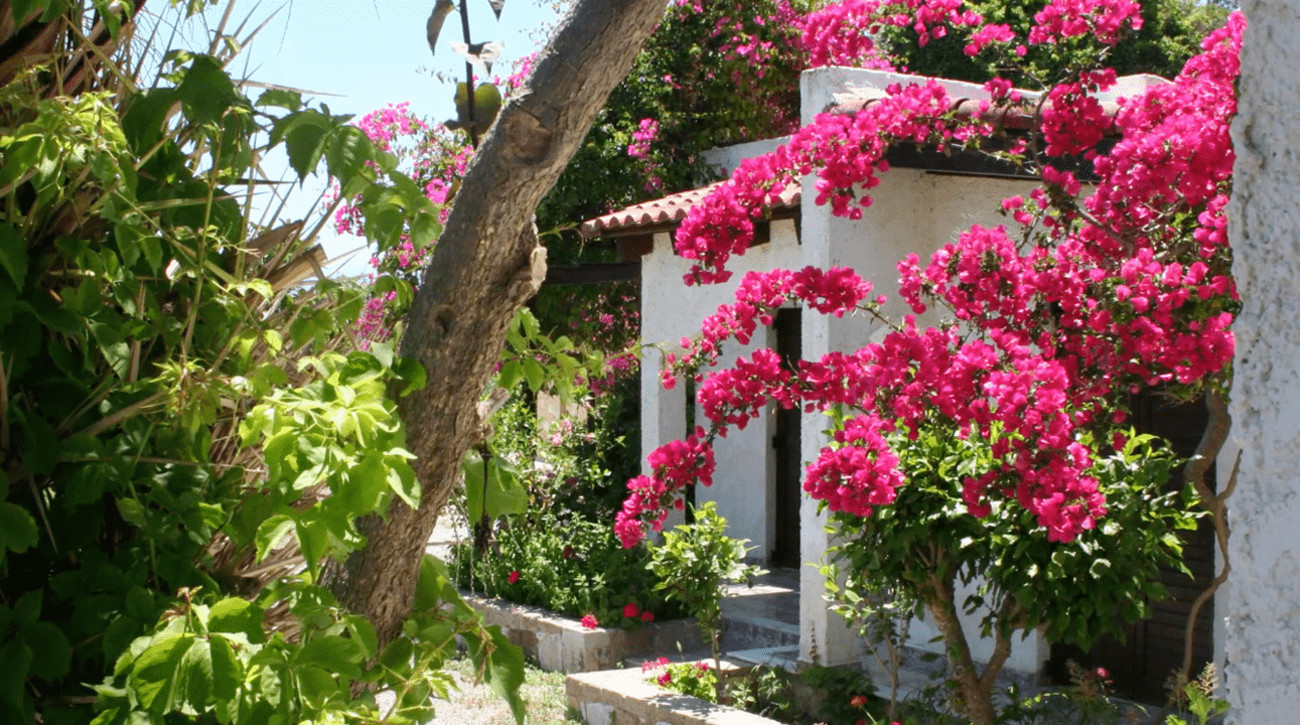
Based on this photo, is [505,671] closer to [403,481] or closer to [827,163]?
[403,481]

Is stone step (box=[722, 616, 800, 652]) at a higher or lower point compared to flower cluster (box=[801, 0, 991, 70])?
lower

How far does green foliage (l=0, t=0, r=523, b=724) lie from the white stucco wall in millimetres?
5865

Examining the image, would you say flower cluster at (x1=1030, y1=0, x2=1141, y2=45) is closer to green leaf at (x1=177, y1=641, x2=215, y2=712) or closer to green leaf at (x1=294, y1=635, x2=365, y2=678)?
green leaf at (x1=294, y1=635, x2=365, y2=678)

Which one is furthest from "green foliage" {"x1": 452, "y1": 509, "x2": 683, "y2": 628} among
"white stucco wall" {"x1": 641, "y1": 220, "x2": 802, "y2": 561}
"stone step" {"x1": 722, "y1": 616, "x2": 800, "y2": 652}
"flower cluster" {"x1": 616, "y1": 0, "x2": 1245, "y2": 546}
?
"flower cluster" {"x1": 616, "y1": 0, "x2": 1245, "y2": 546}

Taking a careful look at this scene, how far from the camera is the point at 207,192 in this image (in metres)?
1.72

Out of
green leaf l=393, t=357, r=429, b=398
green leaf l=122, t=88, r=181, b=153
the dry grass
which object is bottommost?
the dry grass

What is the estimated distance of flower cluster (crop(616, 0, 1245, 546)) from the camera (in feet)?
12.7

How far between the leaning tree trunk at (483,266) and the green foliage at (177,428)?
0.24 feet

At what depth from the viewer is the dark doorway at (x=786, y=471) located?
998cm

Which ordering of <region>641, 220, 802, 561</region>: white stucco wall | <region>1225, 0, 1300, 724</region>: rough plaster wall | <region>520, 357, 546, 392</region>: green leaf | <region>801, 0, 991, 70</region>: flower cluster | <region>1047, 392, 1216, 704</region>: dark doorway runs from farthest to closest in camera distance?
<region>641, 220, 802, 561</region>: white stucco wall < <region>1047, 392, 1216, 704</region>: dark doorway < <region>801, 0, 991, 70</region>: flower cluster < <region>520, 357, 546, 392</region>: green leaf < <region>1225, 0, 1300, 724</region>: rough plaster wall

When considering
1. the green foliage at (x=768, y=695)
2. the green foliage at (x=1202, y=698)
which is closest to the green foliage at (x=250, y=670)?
the green foliage at (x=1202, y=698)

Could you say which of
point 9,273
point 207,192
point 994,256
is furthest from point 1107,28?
point 9,273

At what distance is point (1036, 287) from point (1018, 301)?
127 millimetres

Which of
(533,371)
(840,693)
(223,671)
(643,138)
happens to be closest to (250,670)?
(223,671)
